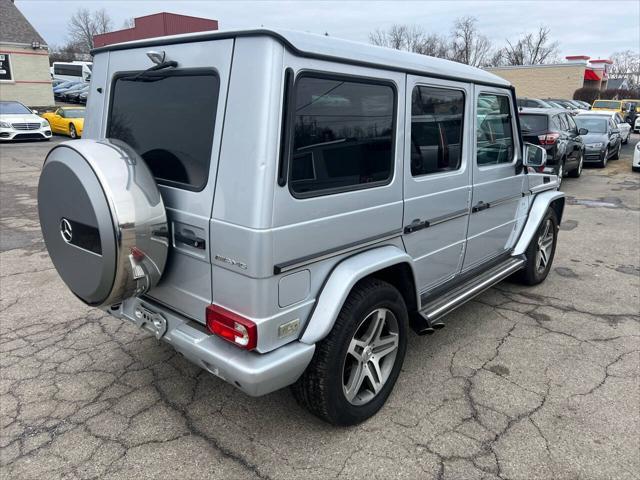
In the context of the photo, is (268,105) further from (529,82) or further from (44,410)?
(529,82)

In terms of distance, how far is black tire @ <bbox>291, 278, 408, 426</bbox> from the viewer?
8.36 ft

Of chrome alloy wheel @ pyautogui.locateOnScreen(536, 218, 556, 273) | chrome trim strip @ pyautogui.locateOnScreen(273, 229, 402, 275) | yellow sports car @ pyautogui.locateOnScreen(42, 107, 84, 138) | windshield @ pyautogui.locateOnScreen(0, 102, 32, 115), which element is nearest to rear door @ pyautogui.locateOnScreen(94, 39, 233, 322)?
chrome trim strip @ pyautogui.locateOnScreen(273, 229, 402, 275)

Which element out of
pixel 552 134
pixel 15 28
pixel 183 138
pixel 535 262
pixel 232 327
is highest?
pixel 15 28

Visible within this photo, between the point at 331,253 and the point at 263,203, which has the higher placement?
the point at 263,203

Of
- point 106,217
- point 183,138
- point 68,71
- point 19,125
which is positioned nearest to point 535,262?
point 183,138

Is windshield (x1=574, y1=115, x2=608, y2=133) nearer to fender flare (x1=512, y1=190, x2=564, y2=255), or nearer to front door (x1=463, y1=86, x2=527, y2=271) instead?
fender flare (x1=512, y1=190, x2=564, y2=255)

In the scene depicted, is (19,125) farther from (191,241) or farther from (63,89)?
(63,89)

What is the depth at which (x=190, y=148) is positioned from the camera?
243cm

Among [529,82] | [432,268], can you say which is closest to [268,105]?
[432,268]

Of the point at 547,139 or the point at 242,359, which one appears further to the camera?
the point at 547,139

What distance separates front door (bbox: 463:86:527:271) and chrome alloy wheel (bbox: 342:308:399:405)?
117 cm

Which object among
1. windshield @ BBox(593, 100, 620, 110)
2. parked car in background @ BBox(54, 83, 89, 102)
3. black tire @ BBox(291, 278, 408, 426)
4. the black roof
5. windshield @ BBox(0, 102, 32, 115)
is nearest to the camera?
black tire @ BBox(291, 278, 408, 426)

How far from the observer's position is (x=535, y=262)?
4887 mm

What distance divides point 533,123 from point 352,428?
9.69 meters
